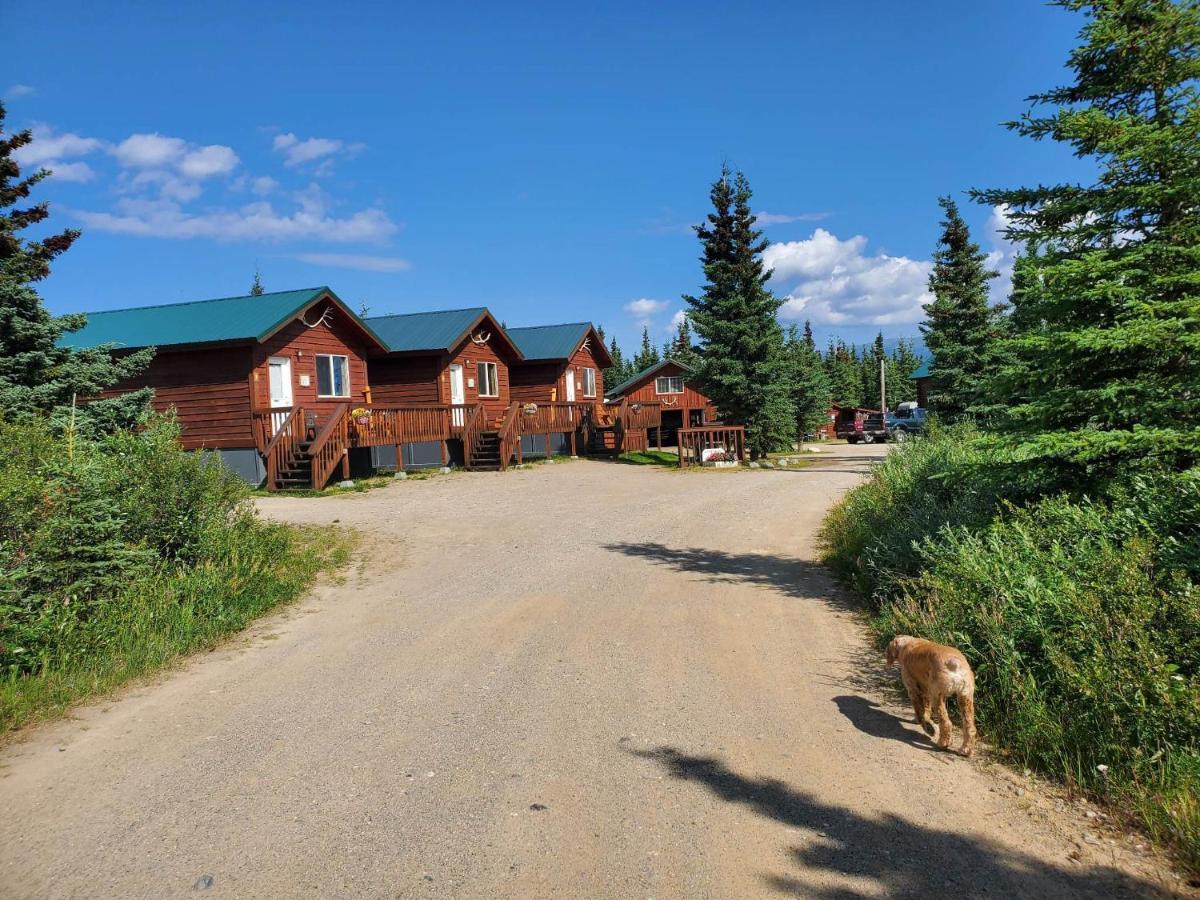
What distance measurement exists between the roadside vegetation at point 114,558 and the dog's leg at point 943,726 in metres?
5.85

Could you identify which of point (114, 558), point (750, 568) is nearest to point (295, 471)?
point (114, 558)

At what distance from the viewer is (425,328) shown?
28.1 metres

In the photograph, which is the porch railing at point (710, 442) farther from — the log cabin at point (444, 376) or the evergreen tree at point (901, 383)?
the evergreen tree at point (901, 383)

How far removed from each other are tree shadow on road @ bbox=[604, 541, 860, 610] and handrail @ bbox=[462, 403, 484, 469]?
1346cm

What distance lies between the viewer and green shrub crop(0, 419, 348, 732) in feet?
19.0

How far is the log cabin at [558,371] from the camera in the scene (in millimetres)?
31230

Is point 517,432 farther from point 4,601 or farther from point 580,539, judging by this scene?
point 4,601

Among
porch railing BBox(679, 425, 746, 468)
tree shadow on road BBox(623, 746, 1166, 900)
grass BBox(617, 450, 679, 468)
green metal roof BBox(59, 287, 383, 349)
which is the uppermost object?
green metal roof BBox(59, 287, 383, 349)

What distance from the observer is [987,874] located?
3277 mm

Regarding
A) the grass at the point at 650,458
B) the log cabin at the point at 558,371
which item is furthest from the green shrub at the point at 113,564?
the log cabin at the point at 558,371

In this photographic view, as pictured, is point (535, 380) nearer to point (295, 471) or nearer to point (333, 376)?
point (333, 376)

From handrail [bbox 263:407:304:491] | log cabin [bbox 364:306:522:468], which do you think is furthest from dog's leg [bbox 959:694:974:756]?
log cabin [bbox 364:306:522:468]

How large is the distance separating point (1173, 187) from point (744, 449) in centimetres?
2110

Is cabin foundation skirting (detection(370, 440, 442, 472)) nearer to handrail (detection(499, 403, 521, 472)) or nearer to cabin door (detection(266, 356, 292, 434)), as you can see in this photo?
handrail (detection(499, 403, 521, 472))
